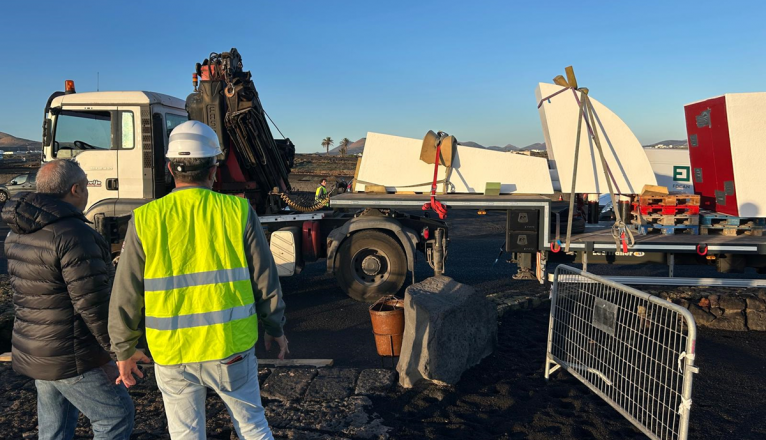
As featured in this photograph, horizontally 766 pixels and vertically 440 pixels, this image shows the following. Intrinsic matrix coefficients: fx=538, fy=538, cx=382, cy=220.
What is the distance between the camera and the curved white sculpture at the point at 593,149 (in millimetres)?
8047

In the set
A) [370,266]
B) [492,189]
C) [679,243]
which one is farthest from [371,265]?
[679,243]

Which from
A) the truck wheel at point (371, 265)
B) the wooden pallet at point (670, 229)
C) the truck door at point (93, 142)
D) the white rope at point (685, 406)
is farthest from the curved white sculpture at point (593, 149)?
the truck door at point (93, 142)

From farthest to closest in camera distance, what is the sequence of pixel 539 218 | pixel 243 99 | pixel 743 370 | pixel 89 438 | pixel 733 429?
1. pixel 243 99
2. pixel 539 218
3. pixel 743 370
4. pixel 733 429
5. pixel 89 438

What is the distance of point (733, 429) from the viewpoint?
4203mm

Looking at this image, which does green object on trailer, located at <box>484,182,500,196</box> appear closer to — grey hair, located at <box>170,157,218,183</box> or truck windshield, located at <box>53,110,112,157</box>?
truck windshield, located at <box>53,110,112,157</box>

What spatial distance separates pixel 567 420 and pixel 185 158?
3492 millimetres

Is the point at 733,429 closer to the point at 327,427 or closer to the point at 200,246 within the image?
the point at 327,427

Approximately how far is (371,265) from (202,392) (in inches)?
223

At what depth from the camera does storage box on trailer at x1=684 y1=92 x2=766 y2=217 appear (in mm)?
7426

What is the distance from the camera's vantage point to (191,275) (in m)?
2.49

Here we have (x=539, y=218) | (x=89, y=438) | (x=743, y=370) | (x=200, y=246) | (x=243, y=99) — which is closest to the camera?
(x=200, y=246)

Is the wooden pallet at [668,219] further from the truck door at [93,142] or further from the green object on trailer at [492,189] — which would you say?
the truck door at [93,142]

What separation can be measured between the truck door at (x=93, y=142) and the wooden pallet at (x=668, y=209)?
7.78 m

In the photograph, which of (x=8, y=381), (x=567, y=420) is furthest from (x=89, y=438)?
(x=567, y=420)
